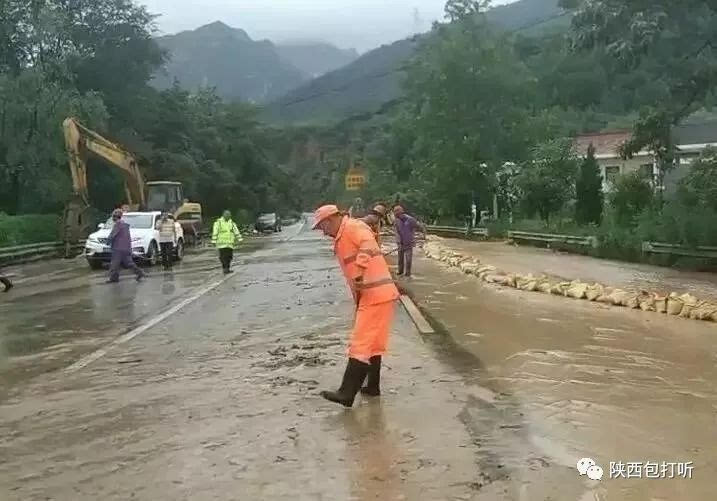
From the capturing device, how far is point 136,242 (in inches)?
1083

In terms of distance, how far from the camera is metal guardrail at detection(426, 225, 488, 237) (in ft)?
166

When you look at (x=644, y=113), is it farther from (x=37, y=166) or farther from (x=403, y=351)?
(x=37, y=166)

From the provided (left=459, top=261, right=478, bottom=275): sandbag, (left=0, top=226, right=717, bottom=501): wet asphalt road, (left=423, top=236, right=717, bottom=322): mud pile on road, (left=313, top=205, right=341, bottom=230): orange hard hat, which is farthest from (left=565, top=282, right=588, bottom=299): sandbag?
(left=313, top=205, right=341, bottom=230): orange hard hat

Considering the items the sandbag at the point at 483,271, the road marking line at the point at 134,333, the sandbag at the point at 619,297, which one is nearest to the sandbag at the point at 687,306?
the sandbag at the point at 619,297

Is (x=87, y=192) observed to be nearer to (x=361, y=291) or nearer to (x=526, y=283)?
(x=526, y=283)

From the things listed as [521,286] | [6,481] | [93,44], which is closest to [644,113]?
[521,286]

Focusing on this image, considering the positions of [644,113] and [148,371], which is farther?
[644,113]

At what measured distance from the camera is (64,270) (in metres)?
28.5

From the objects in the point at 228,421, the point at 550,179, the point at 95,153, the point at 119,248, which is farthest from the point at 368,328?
the point at 550,179

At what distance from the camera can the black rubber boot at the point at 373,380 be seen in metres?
8.06

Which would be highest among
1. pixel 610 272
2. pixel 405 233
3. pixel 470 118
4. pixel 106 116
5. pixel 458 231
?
pixel 470 118

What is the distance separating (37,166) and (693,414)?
3503 centimetres

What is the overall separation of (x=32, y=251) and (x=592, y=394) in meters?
29.0

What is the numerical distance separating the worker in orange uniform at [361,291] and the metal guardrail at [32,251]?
2549 centimetres
